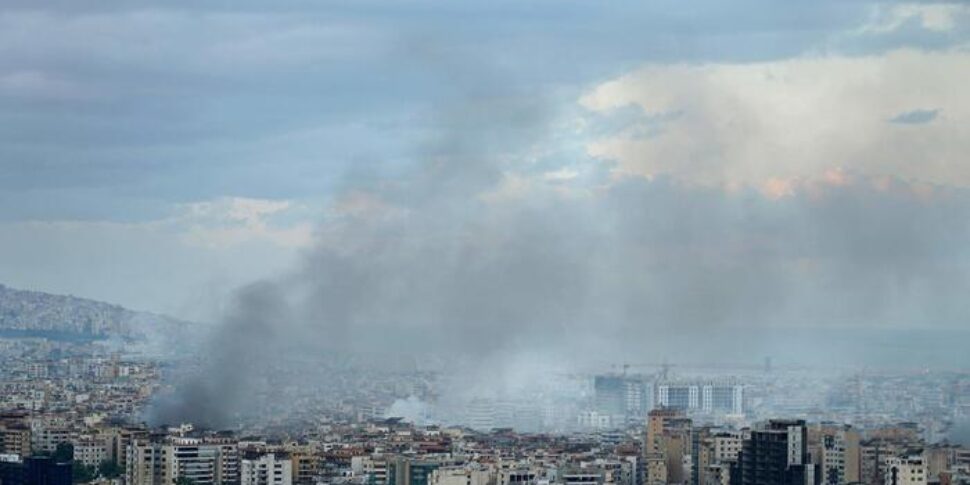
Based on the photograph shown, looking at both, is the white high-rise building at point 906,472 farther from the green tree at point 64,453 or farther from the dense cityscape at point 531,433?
the green tree at point 64,453

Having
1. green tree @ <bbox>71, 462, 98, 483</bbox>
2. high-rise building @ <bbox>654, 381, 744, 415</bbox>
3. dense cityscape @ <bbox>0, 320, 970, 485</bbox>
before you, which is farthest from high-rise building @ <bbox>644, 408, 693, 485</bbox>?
high-rise building @ <bbox>654, 381, 744, 415</bbox>

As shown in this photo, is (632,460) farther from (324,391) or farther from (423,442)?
(324,391)

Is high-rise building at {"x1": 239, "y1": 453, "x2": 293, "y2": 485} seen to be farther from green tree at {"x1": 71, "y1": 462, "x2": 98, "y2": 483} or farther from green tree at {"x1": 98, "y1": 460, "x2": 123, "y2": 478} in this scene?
green tree at {"x1": 71, "y1": 462, "x2": 98, "y2": 483}

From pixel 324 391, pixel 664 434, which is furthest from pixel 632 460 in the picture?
pixel 324 391

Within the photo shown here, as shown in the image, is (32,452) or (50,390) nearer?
(32,452)

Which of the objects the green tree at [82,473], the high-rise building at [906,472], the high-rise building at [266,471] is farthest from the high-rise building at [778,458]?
the green tree at [82,473]
